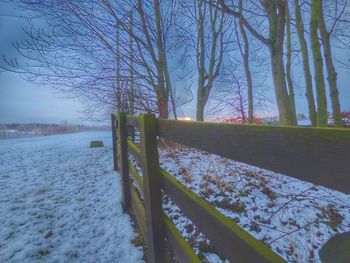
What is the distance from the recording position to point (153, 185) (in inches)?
81.4

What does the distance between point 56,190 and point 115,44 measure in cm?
427

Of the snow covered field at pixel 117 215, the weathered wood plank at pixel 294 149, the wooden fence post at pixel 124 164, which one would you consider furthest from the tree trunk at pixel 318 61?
the weathered wood plank at pixel 294 149

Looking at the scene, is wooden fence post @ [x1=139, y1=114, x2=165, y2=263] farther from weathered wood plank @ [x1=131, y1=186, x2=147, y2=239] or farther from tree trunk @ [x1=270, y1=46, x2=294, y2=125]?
tree trunk @ [x1=270, y1=46, x2=294, y2=125]

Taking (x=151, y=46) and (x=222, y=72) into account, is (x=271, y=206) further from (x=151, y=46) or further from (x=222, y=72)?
(x=222, y=72)

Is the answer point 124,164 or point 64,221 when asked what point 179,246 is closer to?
point 124,164

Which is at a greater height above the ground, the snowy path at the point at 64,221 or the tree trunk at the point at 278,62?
the tree trunk at the point at 278,62

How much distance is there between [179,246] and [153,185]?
1.82 ft

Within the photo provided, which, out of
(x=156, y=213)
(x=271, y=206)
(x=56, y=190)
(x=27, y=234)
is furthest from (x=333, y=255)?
(x=56, y=190)

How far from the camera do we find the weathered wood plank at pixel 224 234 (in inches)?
38.2

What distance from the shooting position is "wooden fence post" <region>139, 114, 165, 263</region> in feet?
6.72

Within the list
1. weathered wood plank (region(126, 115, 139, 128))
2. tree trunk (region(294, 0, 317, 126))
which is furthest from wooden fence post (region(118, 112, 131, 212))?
tree trunk (region(294, 0, 317, 126))

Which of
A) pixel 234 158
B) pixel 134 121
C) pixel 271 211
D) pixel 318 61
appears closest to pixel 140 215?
pixel 134 121

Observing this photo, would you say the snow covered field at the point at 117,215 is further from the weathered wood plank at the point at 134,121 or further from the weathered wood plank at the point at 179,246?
the weathered wood plank at the point at 134,121

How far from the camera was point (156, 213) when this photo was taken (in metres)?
2.08
